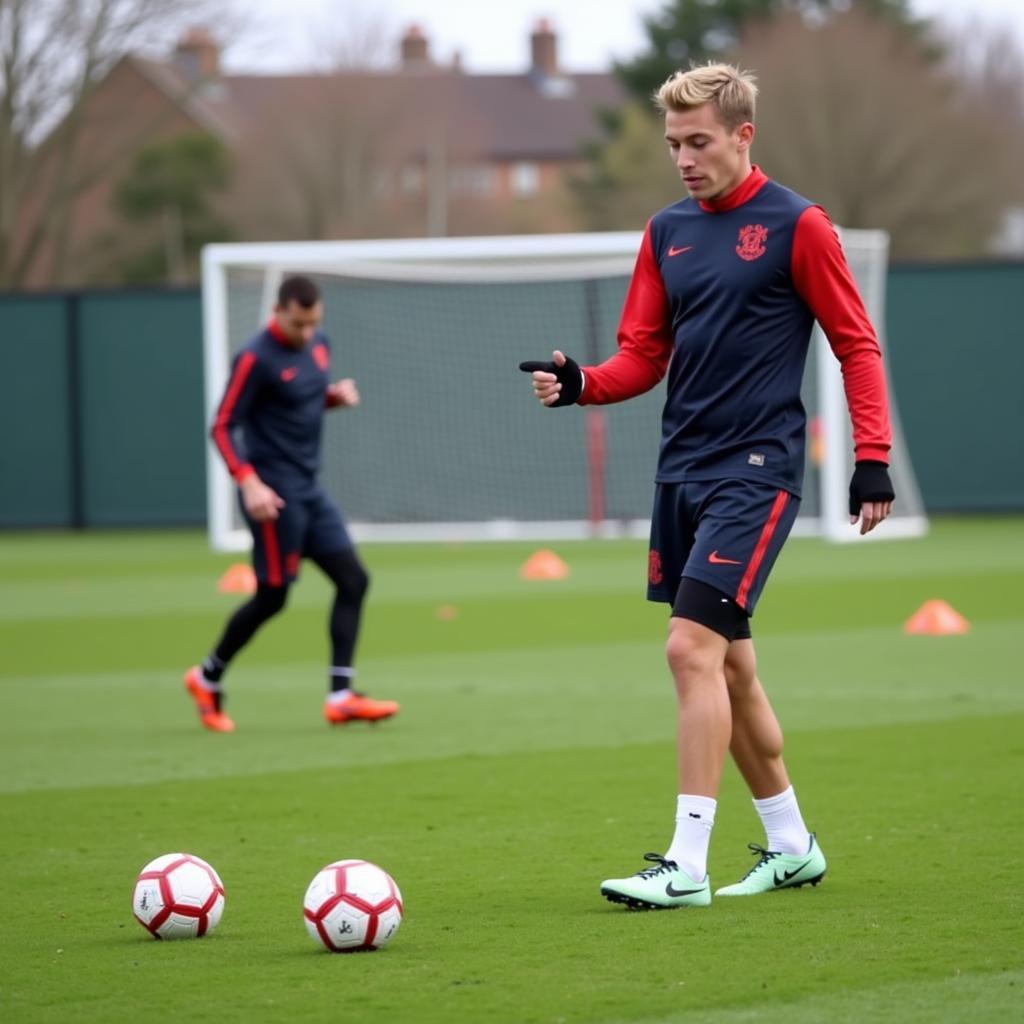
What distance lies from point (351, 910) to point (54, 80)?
3426 cm

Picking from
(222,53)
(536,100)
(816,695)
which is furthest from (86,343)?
(536,100)

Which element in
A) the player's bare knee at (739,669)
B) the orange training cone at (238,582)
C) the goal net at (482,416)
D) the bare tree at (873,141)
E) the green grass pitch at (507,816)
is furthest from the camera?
the bare tree at (873,141)

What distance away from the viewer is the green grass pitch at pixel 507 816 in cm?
494

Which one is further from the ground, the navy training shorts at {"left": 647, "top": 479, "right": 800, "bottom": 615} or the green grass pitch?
the navy training shorts at {"left": 647, "top": 479, "right": 800, "bottom": 615}

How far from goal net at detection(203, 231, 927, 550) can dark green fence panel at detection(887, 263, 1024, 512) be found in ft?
1.49

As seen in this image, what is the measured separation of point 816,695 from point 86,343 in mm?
19200

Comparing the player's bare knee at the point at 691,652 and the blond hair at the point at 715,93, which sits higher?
the blond hair at the point at 715,93

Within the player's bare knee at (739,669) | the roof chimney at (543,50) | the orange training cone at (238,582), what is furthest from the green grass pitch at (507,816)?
the roof chimney at (543,50)

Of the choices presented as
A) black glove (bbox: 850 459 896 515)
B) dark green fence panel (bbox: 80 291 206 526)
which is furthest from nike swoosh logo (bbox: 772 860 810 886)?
dark green fence panel (bbox: 80 291 206 526)

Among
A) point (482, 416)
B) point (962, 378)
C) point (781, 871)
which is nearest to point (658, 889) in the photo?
point (781, 871)

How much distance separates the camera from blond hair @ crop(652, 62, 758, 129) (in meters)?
5.84

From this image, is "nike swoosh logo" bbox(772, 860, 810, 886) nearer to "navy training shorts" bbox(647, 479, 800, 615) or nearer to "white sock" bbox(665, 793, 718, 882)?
"white sock" bbox(665, 793, 718, 882)

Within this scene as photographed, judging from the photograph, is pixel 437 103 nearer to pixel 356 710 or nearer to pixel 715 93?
pixel 356 710

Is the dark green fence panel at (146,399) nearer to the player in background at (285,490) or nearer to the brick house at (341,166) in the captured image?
the brick house at (341,166)
